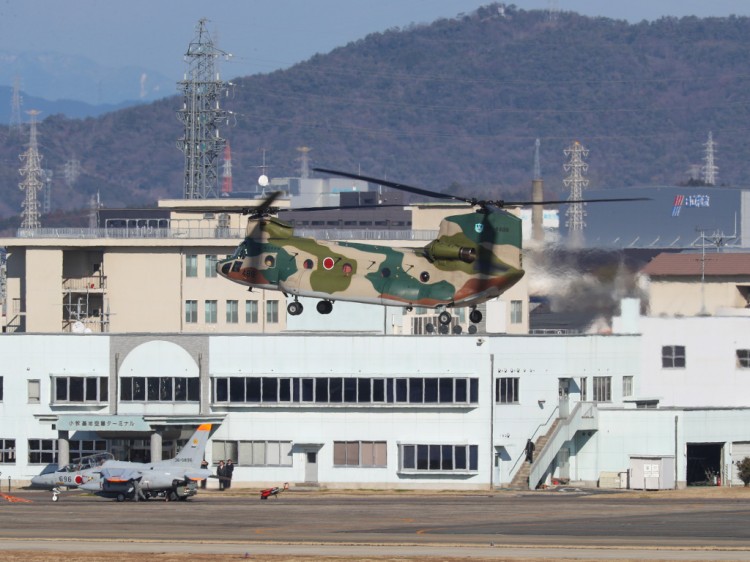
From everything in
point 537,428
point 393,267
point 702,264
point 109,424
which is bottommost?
point 537,428

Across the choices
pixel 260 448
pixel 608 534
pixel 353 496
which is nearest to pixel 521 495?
pixel 353 496

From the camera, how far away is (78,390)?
11750 centimetres

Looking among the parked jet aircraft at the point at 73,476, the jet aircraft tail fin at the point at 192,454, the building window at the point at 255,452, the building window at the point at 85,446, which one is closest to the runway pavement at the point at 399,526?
the parked jet aircraft at the point at 73,476

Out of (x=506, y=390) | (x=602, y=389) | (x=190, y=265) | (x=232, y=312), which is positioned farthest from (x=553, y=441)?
(x=190, y=265)

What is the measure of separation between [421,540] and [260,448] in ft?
147

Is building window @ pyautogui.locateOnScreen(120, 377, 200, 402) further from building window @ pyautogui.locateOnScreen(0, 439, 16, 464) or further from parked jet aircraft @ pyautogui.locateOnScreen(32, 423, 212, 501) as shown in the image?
parked jet aircraft @ pyautogui.locateOnScreen(32, 423, 212, 501)

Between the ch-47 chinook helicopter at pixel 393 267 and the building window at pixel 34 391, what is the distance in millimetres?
36222

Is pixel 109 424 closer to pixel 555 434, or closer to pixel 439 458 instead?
pixel 439 458

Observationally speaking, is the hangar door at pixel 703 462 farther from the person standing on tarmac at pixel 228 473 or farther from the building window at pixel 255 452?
the person standing on tarmac at pixel 228 473

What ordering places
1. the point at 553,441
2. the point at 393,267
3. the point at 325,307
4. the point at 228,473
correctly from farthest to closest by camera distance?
the point at 553,441 → the point at 228,473 → the point at 325,307 → the point at 393,267

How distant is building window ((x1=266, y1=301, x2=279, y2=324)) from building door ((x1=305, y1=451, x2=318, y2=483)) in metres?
54.7

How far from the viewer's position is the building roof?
150375 millimetres

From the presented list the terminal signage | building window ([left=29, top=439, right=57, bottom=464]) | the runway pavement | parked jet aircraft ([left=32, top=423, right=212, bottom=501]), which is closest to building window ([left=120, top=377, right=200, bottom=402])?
the terminal signage

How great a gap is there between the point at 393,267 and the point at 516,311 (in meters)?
85.6
